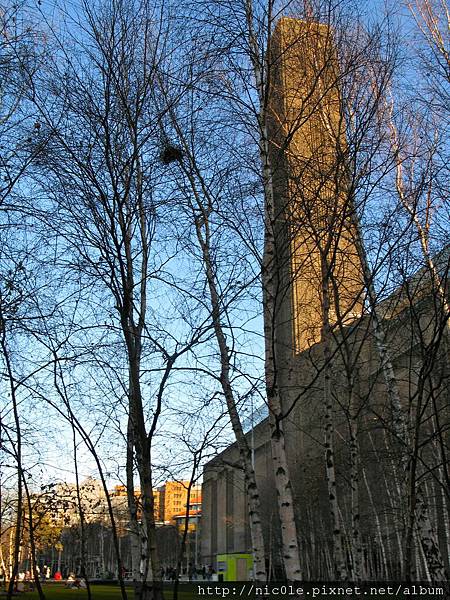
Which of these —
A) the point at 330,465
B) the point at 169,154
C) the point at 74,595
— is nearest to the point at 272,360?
the point at 169,154

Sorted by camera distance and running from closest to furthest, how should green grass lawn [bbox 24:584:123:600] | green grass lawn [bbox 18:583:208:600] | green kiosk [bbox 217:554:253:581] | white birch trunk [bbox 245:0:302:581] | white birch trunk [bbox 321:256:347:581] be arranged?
white birch trunk [bbox 245:0:302:581], white birch trunk [bbox 321:256:347:581], green grass lawn [bbox 18:583:208:600], green grass lawn [bbox 24:584:123:600], green kiosk [bbox 217:554:253:581]

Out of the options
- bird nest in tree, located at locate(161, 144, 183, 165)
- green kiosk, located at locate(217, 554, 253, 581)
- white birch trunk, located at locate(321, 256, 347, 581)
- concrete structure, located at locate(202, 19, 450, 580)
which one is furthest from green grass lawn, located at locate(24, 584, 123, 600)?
bird nest in tree, located at locate(161, 144, 183, 165)

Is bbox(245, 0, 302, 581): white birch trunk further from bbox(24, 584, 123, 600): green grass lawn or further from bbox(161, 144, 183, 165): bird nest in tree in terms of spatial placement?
bbox(24, 584, 123, 600): green grass lawn

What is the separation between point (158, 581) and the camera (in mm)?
4570

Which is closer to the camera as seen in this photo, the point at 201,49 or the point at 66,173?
the point at 66,173

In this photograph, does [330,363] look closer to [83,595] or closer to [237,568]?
[83,595]

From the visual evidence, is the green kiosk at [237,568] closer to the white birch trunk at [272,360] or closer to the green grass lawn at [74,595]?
the green grass lawn at [74,595]

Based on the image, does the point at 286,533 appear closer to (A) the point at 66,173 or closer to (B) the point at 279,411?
(B) the point at 279,411

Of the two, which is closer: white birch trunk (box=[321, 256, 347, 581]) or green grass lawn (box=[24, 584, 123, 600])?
white birch trunk (box=[321, 256, 347, 581])

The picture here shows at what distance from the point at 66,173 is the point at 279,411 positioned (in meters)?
2.86

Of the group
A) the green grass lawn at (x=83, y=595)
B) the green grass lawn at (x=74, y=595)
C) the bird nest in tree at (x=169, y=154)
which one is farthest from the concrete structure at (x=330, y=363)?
the green grass lawn at (x=74, y=595)

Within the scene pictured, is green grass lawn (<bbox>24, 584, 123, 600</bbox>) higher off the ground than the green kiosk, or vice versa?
green grass lawn (<bbox>24, 584, 123, 600</bbox>)

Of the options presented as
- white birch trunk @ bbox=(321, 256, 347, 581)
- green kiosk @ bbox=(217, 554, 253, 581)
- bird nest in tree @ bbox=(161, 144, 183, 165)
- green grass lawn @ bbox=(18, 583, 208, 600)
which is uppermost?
bird nest in tree @ bbox=(161, 144, 183, 165)

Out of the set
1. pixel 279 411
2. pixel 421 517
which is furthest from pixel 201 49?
pixel 421 517
